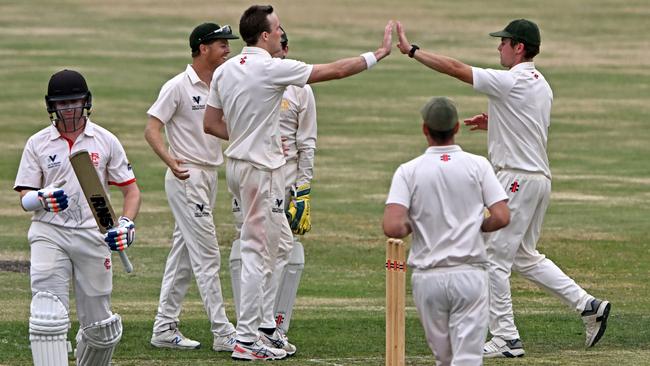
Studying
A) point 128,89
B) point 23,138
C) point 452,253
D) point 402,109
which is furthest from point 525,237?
point 128,89

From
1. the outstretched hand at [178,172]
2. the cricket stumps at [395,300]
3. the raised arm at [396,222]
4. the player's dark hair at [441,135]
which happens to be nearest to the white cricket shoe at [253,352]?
the outstretched hand at [178,172]

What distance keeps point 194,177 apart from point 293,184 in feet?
2.49

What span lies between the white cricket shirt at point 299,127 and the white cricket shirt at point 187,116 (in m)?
0.54

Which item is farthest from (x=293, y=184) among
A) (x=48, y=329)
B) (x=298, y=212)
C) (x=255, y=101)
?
(x=48, y=329)

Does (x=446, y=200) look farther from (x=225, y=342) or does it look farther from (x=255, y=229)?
(x=225, y=342)

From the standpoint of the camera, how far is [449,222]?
796cm

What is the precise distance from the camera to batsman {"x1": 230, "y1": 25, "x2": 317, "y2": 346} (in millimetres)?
11148

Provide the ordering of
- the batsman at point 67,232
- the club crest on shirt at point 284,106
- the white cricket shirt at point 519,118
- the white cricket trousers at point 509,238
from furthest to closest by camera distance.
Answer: the club crest on shirt at point 284,106 → the white cricket trousers at point 509,238 → the white cricket shirt at point 519,118 → the batsman at point 67,232

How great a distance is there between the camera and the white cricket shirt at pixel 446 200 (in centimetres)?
794

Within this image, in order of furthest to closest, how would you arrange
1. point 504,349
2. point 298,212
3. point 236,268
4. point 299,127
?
point 299,127 → point 236,268 → point 298,212 → point 504,349

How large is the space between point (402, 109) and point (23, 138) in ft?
28.0

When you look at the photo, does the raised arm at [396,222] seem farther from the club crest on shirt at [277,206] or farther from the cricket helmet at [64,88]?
the club crest on shirt at [277,206]

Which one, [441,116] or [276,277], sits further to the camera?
[276,277]

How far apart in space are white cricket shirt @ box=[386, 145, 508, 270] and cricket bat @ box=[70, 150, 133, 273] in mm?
1840
